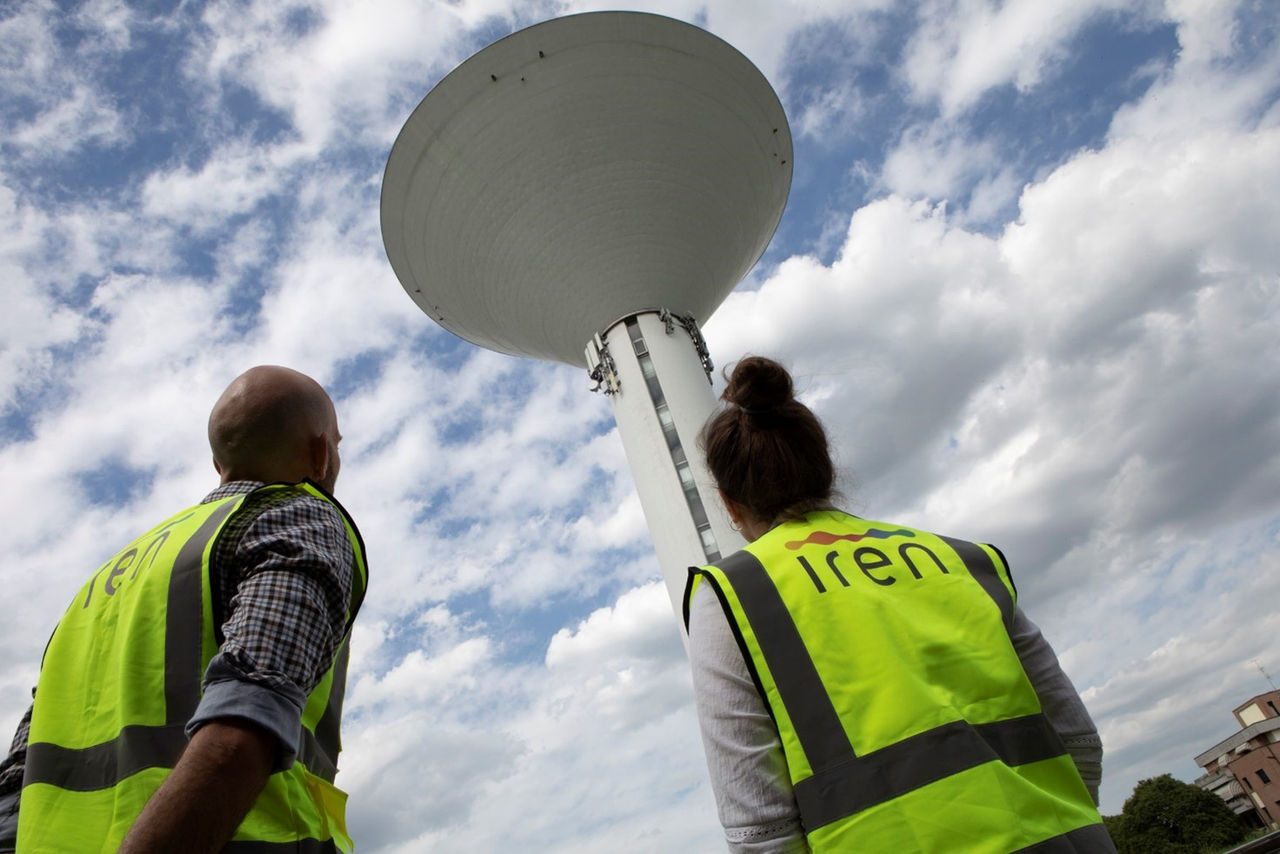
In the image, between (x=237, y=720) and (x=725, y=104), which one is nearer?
(x=237, y=720)

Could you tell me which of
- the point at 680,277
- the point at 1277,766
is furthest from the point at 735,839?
the point at 1277,766

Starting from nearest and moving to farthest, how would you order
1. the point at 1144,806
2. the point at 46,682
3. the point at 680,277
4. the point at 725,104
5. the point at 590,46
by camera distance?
the point at 46,682
the point at 590,46
the point at 725,104
the point at 680,277
the point at 1144,806

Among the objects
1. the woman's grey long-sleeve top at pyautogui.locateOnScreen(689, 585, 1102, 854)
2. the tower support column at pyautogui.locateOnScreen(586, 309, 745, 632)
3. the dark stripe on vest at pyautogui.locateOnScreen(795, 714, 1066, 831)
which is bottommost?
the dark stripe on vest at pyautogui.locateOnScreen(795, 714, 1066, 831)

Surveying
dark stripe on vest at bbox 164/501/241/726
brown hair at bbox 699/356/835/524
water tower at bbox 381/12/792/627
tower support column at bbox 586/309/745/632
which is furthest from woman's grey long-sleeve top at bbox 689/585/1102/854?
water tower at bbox 381/12/792/627

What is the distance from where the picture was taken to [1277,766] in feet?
152

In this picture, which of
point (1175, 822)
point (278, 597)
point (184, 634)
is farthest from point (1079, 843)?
point (1175, 822)

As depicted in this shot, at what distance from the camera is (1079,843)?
68.1 inches

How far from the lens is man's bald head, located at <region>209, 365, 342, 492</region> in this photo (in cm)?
234

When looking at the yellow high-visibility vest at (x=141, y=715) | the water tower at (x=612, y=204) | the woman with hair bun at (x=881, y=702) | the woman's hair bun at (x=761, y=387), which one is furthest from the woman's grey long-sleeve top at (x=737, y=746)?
the water tower at (x=612, y=204)

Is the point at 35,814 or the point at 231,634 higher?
the point at 231,634

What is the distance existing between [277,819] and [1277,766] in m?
59.2

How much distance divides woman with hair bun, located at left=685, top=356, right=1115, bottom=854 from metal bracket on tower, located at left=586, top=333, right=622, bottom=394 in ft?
51.4

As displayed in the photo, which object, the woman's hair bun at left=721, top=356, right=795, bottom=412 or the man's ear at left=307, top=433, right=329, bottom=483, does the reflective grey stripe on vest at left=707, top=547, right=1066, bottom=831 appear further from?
the man's ear at left=307, top=433, right=329, bottom=483

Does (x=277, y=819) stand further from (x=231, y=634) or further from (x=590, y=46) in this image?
(x=590, y=46)
